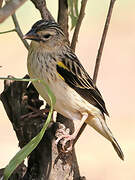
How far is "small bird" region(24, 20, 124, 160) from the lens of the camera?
13.5ft

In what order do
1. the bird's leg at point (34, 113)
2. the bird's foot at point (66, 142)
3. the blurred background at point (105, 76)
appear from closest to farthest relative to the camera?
the bird's foot at point (66, 142) < the bird's leg at point (34, 113) < the blurred background at point (105, 76)

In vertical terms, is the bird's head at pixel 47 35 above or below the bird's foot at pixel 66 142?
above

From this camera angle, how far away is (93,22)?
11453 millimetres

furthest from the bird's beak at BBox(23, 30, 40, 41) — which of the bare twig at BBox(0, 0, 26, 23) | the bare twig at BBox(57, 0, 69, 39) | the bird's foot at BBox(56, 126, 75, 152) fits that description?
the bare twig at BBox(0, 0, 26, 23)

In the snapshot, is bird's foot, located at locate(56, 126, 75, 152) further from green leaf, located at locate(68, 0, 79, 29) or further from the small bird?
green leaf, located at locate(68, 0, 79, 29)

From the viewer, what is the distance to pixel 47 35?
4.25m

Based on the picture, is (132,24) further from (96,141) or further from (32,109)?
(32,109)

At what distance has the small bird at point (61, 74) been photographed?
412 centimetres

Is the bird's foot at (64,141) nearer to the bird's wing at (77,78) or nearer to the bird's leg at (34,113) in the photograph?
the bird's leg at (34,113)

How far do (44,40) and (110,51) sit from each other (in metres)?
6.36

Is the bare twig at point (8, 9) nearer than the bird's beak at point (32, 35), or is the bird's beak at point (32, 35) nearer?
the bare twig at point (8, 9)

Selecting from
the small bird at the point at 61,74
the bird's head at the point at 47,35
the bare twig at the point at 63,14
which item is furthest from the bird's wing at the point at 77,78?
the bare twig at the point at 63,14

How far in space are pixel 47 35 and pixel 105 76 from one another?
220 inches

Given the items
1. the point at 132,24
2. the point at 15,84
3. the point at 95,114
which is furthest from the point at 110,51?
the point at 15,84
